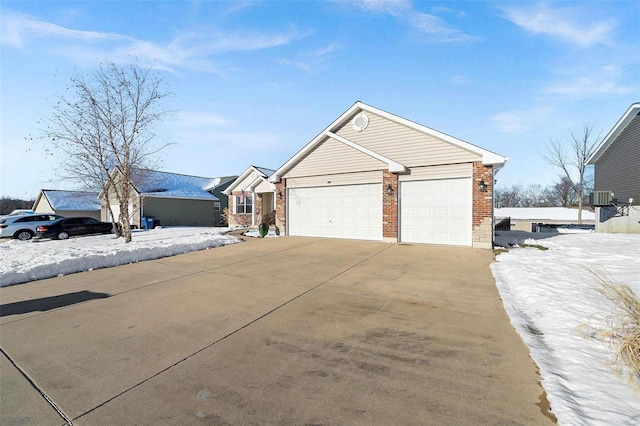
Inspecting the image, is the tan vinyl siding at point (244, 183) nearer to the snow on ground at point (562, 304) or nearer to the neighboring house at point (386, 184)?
the neighboring house at point (386, 184)

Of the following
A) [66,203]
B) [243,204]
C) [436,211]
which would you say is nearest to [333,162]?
[436,211]

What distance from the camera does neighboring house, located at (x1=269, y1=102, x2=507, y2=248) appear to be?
426 inches

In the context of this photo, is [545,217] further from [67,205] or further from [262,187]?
[67,205]

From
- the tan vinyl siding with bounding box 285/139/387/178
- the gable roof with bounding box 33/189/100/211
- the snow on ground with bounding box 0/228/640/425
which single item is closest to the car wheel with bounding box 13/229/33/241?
the snow on ground with bounding box 0/228/640/425

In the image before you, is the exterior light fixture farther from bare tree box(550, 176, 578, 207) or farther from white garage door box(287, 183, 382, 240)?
bare tree box(550, 176, 578, 207)

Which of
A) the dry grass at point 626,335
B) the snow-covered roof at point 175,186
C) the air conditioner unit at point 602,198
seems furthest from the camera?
the snow-covered roof at point 175,186

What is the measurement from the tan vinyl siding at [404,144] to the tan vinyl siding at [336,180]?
115cm

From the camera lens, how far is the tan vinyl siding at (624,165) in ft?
49.9

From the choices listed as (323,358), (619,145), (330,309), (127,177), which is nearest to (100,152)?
(127,177)

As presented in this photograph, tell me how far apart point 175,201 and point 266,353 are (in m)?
26.3

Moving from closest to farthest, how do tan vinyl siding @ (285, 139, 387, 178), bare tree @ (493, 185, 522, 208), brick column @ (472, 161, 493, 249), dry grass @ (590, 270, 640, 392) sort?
dry grass @ (590, 270, 640, 392), brick column @ (472, 161, 493, 249), tan vinyl siding @ (285, 139, 387, 178), bare tree @ (493, 185, 522, 208)

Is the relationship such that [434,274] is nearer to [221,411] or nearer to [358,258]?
[358,258]

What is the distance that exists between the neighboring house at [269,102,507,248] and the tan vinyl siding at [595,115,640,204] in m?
10.6

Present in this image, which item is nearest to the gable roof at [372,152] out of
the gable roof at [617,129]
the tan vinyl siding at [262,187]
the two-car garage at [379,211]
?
the two-car garage at [379,211]
